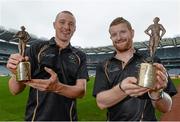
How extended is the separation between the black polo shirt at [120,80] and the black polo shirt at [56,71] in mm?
487

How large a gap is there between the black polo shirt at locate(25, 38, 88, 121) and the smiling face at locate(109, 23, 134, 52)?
0.76m

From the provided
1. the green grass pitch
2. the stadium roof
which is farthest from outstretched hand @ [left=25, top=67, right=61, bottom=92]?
the stadium roof

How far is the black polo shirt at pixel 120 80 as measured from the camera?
354 cm

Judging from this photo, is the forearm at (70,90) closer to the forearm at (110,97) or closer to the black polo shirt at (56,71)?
the black polo shirt at (56,71)

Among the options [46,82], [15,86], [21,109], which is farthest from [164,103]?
[21,109]

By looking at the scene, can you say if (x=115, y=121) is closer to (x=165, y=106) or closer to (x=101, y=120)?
(x=165, y=106)

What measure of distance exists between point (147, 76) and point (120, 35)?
3.00ft

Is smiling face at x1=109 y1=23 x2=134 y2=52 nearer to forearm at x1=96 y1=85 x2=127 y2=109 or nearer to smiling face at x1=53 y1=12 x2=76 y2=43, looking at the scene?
forearm at x1=96 y1=85 x2=127 y2=109

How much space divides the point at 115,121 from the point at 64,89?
658 mm

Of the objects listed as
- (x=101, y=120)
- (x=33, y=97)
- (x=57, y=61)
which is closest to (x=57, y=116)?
(x=33, y=97)

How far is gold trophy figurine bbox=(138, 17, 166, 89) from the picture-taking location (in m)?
2.74

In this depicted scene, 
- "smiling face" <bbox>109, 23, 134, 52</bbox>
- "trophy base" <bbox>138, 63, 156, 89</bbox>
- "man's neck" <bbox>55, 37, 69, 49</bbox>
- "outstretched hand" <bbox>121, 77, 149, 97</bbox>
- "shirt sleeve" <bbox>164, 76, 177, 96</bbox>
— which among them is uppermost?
"smiling face" <bbox>109, 23, 134, 52</bbox>

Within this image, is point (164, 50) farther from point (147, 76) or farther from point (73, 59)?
point (147, 76)

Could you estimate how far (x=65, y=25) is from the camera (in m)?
4.05
